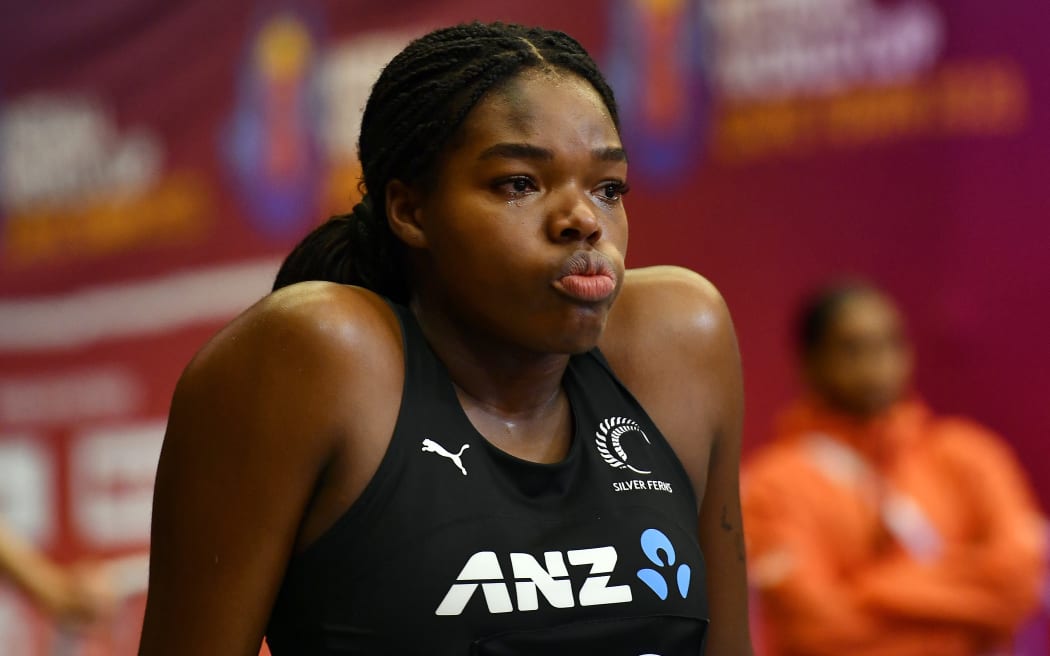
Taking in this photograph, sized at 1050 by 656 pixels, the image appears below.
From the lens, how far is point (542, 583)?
137 centimetres

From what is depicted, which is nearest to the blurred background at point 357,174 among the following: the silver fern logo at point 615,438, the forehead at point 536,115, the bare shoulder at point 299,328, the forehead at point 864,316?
the forehead at point 864,316

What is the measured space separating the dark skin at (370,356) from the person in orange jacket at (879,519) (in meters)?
1.85

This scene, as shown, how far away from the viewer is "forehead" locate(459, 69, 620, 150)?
140 cm

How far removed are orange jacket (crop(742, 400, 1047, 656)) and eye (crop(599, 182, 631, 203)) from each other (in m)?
1.89

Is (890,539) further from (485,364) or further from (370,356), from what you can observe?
(370,356)

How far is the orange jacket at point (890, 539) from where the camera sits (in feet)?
10.4

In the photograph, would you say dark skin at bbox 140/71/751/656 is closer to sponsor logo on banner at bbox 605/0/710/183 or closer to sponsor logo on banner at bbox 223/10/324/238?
sponsor logo on banner at bbox 605/0/710/183

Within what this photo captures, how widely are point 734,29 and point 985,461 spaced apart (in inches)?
48.9

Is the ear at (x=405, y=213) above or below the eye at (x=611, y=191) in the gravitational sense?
below

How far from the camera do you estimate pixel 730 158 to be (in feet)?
12.7

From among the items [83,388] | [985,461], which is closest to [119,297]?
[83,388]

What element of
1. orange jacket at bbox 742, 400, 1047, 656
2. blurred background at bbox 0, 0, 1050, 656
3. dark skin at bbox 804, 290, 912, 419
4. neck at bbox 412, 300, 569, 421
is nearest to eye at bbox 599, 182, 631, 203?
neck at bbox 412, 300, 569, 421

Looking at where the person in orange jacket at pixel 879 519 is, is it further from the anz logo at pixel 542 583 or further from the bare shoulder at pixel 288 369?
the bare shoulder at pixel 288 369

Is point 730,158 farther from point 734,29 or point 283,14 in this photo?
point 283,14
